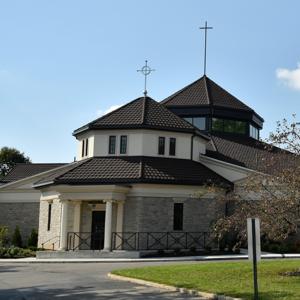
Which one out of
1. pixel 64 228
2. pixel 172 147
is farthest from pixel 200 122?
pixel 64 228

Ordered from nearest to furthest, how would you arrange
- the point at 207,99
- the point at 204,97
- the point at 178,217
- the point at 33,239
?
the point at 178,217
the point at 33,239
the point at 207,99
the point at 204,97

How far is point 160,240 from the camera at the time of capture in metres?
32.6

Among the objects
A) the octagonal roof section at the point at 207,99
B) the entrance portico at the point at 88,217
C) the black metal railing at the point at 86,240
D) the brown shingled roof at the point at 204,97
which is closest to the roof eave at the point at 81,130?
the entrance portico at the point at 88,217

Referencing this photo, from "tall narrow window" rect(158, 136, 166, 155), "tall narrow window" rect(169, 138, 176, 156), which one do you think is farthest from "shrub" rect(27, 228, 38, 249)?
"tall narrow window" rect(169, 138, 176, 156)

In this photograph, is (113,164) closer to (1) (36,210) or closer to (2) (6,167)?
(1) (36,210)

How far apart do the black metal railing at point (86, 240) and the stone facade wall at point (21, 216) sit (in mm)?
9442

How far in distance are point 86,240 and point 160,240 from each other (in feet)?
14.7

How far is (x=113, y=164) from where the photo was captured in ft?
113

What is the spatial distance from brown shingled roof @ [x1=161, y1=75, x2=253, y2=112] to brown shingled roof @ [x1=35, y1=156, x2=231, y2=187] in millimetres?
10069

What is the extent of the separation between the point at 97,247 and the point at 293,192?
18651 mm

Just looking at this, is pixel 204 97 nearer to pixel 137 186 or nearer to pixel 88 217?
pixel 137 186

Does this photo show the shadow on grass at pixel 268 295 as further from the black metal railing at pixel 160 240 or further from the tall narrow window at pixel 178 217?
the tall narrow window at pixel 178 217

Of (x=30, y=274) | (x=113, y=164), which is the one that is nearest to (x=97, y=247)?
(x=113, y=164)

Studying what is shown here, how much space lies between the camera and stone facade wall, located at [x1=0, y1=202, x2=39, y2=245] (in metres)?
42.3
